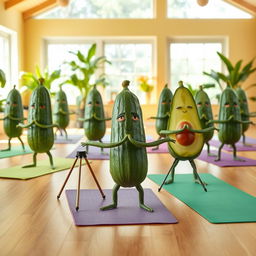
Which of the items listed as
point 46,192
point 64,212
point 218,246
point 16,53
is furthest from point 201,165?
point 16,53

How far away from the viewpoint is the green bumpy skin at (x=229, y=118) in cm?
386

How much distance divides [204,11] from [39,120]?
6.38 meters

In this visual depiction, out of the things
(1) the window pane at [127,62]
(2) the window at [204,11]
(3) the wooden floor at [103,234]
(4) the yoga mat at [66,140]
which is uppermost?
(2) the window at [204,11]

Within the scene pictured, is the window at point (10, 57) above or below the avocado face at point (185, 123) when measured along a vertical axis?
above

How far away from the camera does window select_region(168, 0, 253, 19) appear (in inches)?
351

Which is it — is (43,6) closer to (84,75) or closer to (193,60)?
(84,75)

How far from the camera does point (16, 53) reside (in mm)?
8266

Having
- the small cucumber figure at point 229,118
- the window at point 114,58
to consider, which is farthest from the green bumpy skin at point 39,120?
the window at point 114,58

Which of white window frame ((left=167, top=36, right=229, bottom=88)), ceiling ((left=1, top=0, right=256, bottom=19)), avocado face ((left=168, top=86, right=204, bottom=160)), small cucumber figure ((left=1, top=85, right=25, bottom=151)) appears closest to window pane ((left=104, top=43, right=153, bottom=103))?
white window frame ((left=167, top=36, right=229, bottom=88))

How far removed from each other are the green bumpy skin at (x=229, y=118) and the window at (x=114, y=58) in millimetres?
5248

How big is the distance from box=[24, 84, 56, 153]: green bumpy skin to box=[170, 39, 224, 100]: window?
598cm

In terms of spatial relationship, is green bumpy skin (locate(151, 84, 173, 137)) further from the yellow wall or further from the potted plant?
Result: the yellow wall

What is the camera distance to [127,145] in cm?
230

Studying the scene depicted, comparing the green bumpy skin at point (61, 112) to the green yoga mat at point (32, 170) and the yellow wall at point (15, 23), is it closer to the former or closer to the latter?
the green yoga mat at point (32, 170)
